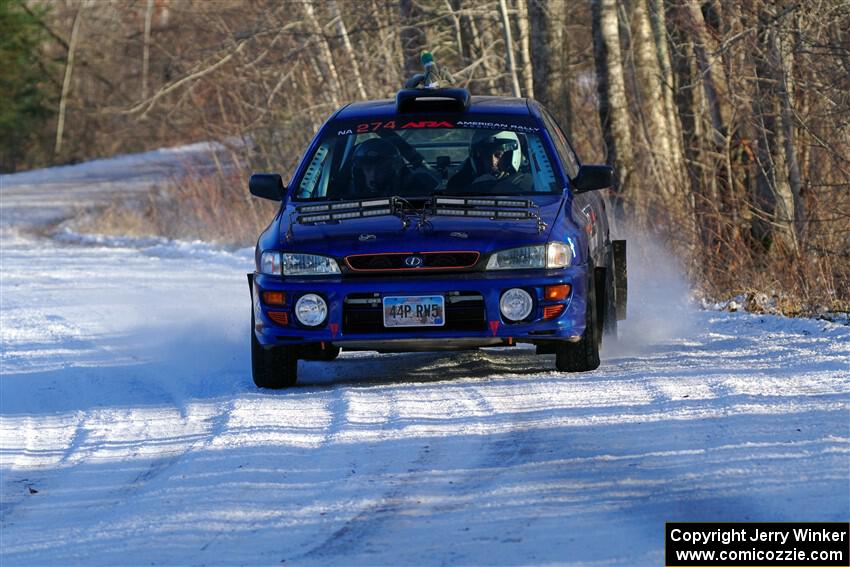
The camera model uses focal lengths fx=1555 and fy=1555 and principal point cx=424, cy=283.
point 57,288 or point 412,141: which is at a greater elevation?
point 412,141

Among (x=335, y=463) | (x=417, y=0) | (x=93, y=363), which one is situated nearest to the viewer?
(x=335, y=463)

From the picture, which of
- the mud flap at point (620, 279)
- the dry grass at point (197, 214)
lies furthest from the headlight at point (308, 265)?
the dry grass at point (197, 214)

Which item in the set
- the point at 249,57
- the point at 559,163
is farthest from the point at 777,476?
the point at 249,57

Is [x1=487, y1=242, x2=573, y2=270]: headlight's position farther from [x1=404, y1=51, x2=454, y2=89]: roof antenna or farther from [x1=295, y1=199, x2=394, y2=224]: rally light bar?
[x1=404, y1=51, x2=454, y2=89]: roof antenna

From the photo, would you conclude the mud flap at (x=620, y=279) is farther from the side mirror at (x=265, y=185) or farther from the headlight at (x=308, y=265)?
the headlight at (x=308, y=265)

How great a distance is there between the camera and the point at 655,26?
2044 cm

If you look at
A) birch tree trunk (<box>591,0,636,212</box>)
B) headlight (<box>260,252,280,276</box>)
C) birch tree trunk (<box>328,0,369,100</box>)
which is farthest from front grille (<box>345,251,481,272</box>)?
birch tree trunk (<box>328,0,369,100</box>)

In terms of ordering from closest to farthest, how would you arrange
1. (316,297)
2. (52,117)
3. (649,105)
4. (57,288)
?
(316,297) < (57,288) < (649,105) < (52,117)

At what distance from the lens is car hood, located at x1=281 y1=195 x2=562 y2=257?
839 cm

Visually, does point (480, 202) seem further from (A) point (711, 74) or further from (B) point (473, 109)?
(A) point (711, 74)

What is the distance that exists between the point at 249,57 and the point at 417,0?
16.7 ft

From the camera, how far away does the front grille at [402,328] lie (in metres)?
8.31

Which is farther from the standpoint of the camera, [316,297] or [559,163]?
[559,163]

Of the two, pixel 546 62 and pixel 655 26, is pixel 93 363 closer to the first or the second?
pixel 546 62
